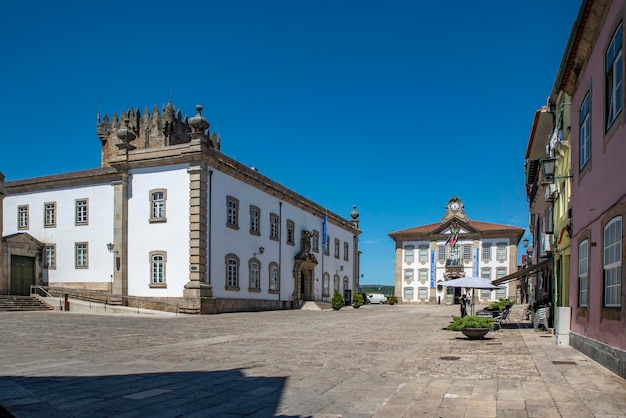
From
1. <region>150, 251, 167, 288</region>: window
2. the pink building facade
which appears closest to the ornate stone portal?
<region>150, 251, 167, 288</region>: window

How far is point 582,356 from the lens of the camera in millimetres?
10617

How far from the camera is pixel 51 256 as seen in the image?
30.8 metres

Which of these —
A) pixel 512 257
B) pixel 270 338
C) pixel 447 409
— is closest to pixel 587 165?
pixel 447 409

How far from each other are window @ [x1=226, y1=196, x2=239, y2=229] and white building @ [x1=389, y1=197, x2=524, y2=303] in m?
35.0

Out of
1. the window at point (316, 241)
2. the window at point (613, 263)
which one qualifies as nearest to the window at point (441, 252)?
the window at point (316, 241)

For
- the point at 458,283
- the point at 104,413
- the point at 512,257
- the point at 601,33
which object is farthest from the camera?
the point at 512,257

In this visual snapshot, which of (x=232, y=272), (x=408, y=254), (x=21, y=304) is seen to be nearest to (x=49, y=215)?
(x=21, y=304)

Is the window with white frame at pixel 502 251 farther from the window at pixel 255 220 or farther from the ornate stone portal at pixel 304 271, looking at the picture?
the window at pixel 255 220

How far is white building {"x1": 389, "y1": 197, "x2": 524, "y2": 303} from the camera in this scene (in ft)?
202

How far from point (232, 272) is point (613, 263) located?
23.1m

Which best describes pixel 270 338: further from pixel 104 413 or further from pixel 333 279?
pixel 333 279

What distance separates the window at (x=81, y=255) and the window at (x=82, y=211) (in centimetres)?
118

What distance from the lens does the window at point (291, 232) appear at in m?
37.8

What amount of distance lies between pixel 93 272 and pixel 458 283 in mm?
18810
